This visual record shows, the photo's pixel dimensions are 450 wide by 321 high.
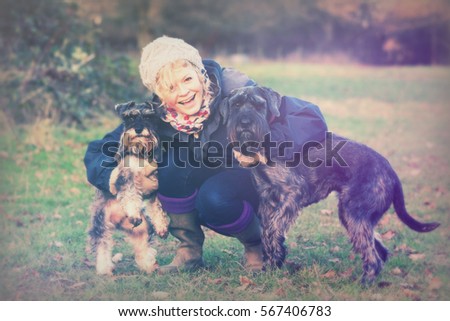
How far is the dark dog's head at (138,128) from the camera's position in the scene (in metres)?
3.68

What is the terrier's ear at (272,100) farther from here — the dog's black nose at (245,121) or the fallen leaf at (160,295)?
the fallen leaf at (160,295)

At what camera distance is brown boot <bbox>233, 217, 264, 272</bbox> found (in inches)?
155

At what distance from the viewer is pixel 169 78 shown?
146 inches

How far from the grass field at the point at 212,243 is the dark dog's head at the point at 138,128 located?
829 mm

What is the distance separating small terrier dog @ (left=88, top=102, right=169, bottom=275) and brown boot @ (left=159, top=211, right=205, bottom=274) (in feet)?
0.32

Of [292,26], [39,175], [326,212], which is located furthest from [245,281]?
[292,26]

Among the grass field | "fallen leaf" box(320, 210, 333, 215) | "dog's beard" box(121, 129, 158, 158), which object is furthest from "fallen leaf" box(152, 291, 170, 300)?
"fallen leaf" box(320, 210, 333, 215)

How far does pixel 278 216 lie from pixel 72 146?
4464mm

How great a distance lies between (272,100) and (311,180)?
533 mm

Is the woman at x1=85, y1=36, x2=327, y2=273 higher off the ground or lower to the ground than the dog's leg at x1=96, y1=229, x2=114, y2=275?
higher

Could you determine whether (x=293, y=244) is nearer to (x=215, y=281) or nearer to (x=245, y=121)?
(x=215, y=281)

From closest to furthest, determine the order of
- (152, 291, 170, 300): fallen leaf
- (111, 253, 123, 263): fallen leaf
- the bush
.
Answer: (152, 291, 170, 300): fallen leaf → (111, 253, 123, 263): fallen leaf → the bush

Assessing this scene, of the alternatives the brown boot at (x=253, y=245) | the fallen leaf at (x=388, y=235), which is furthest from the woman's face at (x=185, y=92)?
the fallen leaf at (x=388, y=235)

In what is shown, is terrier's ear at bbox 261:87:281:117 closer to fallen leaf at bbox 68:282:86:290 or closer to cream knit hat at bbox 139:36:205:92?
cream knit hat at bbox 139:36:205:92
